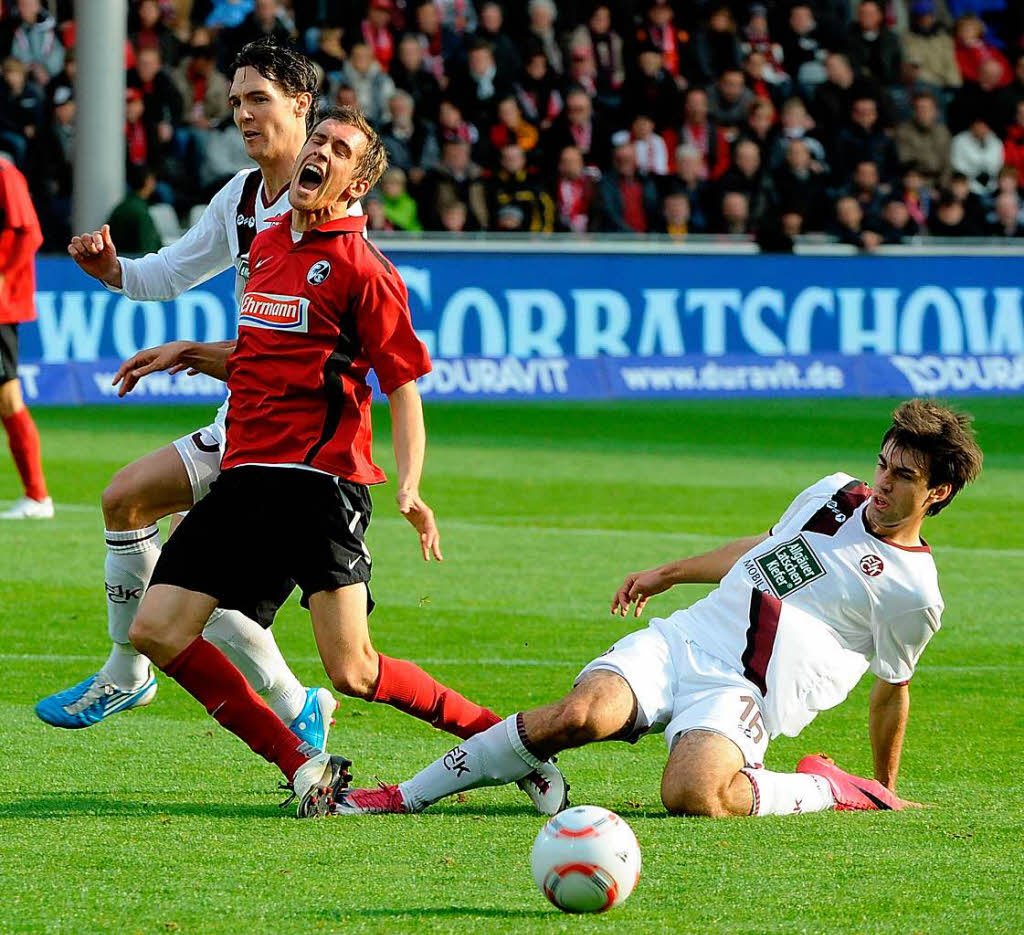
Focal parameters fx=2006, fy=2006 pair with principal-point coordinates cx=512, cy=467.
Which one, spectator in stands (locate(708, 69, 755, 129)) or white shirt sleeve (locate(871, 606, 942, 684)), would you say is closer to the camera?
white shirt sleeve (locate(871, 606, 942, 684))

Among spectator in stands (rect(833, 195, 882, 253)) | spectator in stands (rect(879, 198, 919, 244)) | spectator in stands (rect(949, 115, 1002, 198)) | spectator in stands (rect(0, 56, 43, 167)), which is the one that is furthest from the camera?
spectator in stands (rect(949, 115, 1002, 198))

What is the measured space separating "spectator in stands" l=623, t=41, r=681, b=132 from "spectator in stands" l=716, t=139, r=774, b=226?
98cm

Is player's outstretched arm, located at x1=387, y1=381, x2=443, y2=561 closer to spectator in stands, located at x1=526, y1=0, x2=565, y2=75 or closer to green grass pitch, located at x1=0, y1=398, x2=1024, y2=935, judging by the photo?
green grass pitch, located at x1=0, y1=398, x2=1024, y2=935

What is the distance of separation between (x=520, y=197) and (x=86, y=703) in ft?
46.4

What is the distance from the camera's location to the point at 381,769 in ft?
19.2

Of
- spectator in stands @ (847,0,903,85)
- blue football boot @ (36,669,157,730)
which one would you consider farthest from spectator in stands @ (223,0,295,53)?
blue football boot @ (36,669,157,730)

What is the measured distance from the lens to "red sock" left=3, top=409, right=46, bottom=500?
1068cm

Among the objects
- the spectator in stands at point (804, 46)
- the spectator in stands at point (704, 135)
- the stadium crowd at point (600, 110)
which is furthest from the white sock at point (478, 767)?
the spectator in stands at point (804, 46)

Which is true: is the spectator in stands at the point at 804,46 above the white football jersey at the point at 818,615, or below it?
below

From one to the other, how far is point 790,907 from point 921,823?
3.34 ft

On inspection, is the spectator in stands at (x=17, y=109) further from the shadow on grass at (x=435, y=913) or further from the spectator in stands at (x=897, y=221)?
the shadow on grass at (x=435, y=913)

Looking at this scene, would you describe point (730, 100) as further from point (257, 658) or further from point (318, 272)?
point (318, 272)

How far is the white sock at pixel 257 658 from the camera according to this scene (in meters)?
5.71

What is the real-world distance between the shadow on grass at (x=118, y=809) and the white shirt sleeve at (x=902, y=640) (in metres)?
1.65
